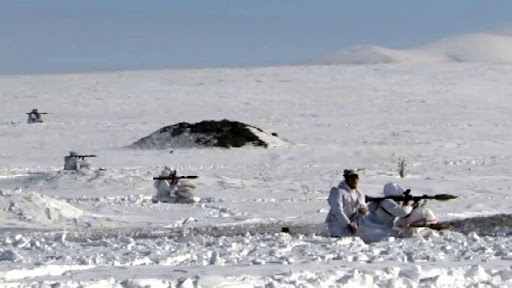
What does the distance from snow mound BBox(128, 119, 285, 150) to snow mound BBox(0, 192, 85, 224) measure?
1828 cm

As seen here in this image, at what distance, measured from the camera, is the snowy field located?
30.9ft

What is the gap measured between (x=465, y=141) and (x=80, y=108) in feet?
81.4

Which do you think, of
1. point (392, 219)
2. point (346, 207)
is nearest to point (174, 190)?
point (346, 207)

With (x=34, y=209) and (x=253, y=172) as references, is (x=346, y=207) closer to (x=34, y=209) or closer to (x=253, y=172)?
(x=34, y=209)

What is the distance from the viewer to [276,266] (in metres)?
9.55

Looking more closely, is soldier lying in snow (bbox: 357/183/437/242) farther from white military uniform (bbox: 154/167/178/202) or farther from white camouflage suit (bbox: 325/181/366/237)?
white military uniform (bbox: 154/167/178/202)

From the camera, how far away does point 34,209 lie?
18094 mm

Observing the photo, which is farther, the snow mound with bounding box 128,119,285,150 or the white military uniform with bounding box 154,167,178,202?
the snow mound with bounding box 128,119,285,150

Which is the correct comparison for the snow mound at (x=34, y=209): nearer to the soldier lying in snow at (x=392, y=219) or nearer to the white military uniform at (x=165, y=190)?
the white military uniform at (x=165, y=190)

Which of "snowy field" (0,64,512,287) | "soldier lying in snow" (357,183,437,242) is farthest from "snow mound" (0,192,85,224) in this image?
"soldier lying in snow" (357,183,437,242)

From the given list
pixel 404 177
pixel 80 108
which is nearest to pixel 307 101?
pixel 80 108

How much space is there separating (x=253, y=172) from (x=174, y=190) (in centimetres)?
848

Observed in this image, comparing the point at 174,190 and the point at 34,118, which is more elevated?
the point at 34,118

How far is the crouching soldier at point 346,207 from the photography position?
12898 mm
